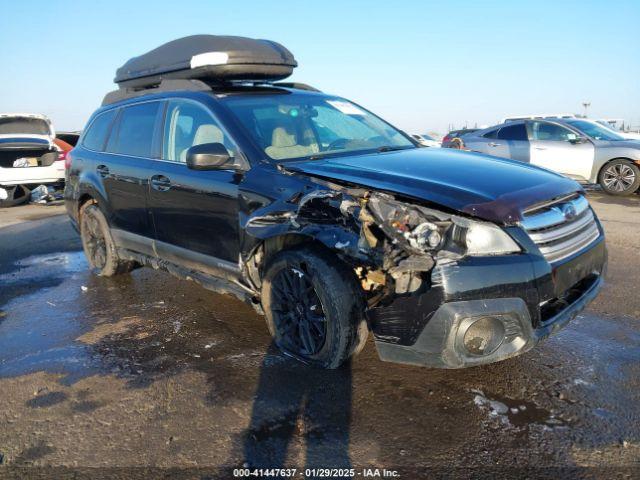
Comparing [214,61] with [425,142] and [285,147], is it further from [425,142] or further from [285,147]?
[425,142]

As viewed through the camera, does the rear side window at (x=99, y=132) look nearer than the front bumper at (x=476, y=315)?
No

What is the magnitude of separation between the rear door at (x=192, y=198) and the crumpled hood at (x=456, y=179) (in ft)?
1.81

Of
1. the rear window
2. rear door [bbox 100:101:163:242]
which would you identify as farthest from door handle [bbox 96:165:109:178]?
the rear window

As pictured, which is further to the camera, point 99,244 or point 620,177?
point 620,177

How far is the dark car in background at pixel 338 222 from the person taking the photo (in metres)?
2.59

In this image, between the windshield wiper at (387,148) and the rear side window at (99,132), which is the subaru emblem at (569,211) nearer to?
the windshield wiper at (387,148)

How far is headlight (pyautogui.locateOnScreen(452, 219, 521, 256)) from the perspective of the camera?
8.55ft

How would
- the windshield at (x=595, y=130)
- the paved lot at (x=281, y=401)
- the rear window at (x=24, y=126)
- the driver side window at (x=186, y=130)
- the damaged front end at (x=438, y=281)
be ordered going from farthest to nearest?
the rear window at (x=24, y=126), the windshield at (x=595, y=130), the driver side window at (x=186, y=130), the damaged front end at (x=438, y=281), the paved lot at (x=281, y=401)

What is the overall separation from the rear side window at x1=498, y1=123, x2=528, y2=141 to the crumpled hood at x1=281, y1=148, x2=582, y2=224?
26.6 ft

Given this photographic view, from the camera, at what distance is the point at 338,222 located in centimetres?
290

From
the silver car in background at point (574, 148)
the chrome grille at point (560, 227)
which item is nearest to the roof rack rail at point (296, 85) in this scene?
the chrome grille at point (560, 227)

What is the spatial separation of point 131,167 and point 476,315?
3212mm

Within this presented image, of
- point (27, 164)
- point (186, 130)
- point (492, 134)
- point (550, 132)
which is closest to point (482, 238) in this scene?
point (186, 130)

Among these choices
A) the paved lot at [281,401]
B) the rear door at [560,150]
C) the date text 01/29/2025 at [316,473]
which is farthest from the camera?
the rear door at [560,150]
